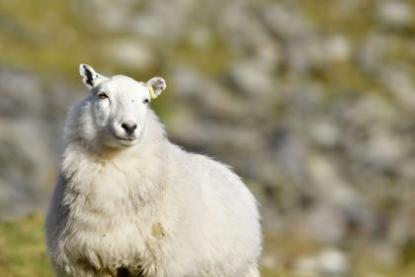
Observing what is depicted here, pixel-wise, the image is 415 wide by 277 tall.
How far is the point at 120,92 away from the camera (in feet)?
32.2

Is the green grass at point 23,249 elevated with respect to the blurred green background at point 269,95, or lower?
lower

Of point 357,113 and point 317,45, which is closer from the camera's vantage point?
point 357,113

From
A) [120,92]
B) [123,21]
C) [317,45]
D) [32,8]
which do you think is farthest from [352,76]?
[120,92]

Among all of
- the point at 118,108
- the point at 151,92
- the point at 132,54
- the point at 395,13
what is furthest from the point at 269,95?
the point at 118,108

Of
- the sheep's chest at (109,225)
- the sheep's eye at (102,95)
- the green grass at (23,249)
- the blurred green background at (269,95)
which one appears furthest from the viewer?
the blurred green background at (269,95)

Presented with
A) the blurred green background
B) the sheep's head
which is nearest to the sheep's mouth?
the sheep's head

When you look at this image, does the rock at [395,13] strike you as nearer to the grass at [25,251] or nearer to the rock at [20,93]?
the rock at [20,93]

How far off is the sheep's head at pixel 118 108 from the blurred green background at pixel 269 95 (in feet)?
56.3

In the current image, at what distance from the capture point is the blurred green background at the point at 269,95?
35.8 metres

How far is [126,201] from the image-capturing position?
32.2ft

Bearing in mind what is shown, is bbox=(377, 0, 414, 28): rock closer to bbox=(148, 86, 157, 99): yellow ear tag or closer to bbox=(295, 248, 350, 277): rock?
bbox=(295, 248, 350, 277): rock

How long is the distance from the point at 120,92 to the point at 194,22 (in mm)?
39266

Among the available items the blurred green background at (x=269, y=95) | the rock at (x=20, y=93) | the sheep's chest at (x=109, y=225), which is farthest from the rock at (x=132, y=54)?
the sheep's chest at (x=109, y=225)

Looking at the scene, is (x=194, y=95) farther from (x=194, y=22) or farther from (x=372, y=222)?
(x=372, y=222)
